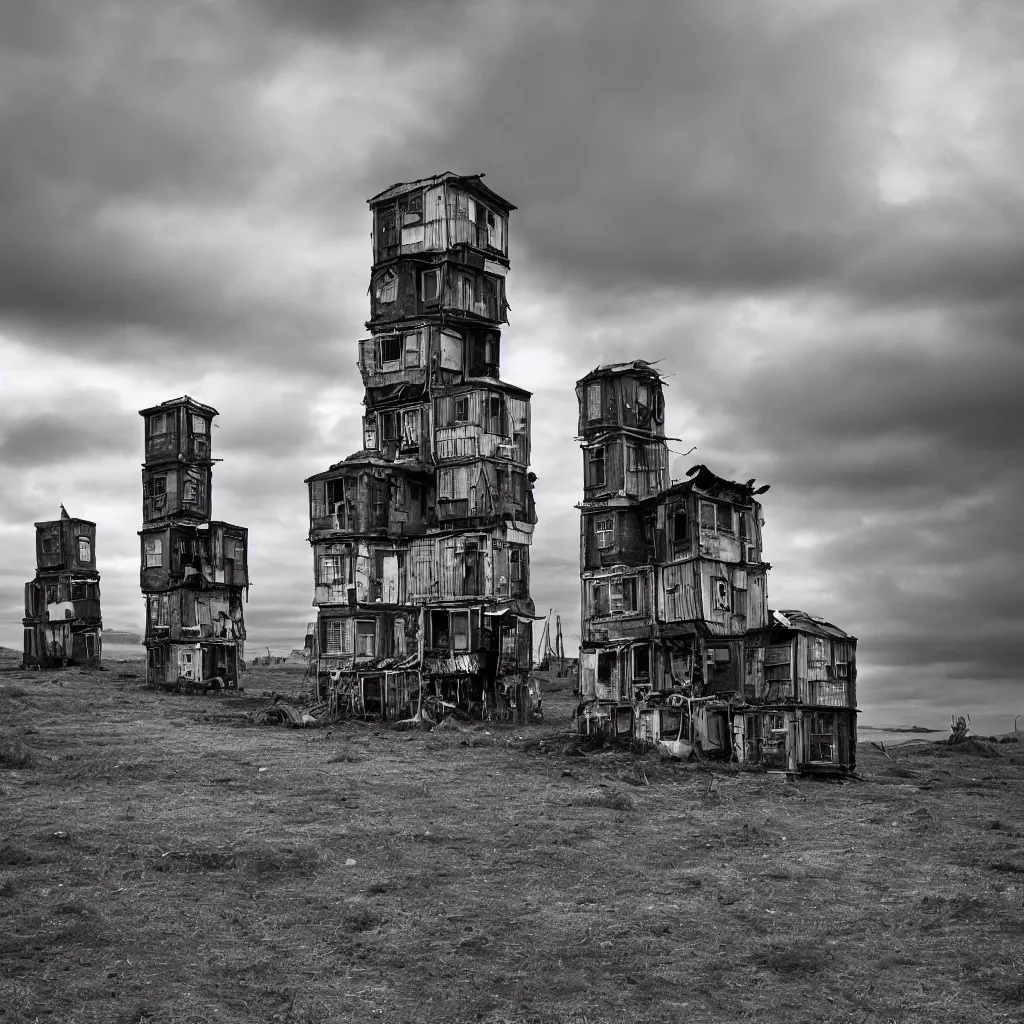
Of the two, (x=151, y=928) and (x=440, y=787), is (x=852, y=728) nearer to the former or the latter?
(x=440, y=787)

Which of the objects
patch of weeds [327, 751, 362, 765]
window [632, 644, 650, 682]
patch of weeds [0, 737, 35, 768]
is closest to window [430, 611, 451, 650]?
window [632, 644, 650, 682]

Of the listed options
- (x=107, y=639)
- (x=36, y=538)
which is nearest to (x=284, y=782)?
(x=36, y=538)

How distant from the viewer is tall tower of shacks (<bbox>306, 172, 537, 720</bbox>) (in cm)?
5381

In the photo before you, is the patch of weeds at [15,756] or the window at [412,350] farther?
the window at [412,350]

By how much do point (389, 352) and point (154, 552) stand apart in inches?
815

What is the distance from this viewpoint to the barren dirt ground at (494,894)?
14289 millimetres

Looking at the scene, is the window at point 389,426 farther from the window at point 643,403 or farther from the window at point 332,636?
the window at point 643,403

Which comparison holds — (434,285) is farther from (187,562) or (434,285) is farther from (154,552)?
(154,552)

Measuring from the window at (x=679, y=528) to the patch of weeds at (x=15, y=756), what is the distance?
23021mm

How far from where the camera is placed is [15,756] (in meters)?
31.2

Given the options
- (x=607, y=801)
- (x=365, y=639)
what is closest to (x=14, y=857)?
(x=607, y=801)

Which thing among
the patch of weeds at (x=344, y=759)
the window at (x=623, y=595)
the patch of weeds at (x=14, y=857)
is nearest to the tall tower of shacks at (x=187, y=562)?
the patch of weeds at (x=344, y=759)

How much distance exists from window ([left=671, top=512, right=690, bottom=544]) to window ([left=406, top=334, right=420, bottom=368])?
24023 millimetres

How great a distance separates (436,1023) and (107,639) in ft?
537
